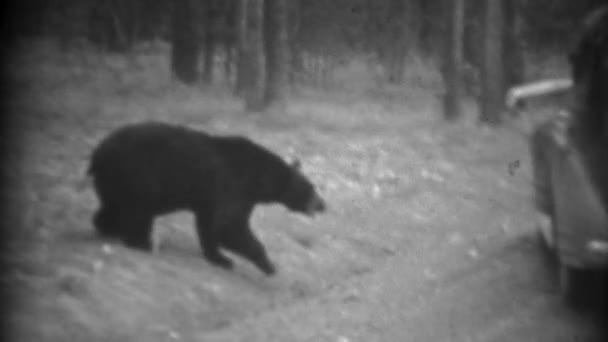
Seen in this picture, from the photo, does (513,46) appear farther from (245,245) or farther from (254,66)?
(245,245)

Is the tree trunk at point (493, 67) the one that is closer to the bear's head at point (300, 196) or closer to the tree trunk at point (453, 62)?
the tree trunk at point (453, 62)

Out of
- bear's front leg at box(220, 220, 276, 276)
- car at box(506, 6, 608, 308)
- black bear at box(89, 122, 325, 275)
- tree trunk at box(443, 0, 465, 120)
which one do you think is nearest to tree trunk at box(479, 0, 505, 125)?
tree trunk at box(443, 0, 465, 120)

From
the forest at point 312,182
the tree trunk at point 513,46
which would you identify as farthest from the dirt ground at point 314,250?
the tree trunk at point 513,46

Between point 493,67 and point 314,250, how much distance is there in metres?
8.12

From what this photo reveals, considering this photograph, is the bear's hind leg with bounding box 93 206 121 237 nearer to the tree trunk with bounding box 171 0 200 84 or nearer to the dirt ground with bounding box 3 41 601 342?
the dirt ground with bounding box 3 41 601 342

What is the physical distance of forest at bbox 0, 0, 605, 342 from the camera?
571 centimetres

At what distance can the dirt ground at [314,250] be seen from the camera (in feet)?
18.3

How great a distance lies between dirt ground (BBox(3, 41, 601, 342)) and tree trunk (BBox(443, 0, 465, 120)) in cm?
163

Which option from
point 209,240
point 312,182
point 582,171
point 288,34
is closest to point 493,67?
point 312,182

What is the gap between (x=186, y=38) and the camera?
65.2 ft

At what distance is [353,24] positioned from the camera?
77.2ft

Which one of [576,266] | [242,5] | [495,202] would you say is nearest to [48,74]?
[242,5]

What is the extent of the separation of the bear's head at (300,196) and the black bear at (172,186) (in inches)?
25.5

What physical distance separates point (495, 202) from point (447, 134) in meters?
4.70
